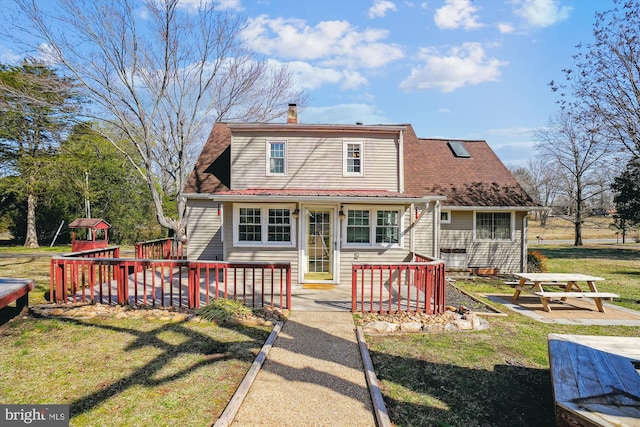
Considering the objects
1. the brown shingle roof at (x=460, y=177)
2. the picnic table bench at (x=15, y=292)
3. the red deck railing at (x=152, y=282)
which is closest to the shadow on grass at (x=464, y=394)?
the red deck railing at (x=152, y=282)

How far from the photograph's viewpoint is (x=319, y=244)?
9.96 meters

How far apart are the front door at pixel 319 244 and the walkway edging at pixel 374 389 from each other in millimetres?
4539

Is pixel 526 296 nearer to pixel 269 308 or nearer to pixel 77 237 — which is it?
pixel 269 308

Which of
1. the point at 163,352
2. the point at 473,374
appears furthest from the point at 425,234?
the point at 163,352

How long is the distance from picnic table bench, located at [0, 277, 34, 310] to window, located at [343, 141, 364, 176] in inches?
332

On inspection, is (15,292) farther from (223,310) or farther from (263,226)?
(263,226)

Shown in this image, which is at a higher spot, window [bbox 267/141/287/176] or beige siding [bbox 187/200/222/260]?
window [bbox 267/141/287/176]

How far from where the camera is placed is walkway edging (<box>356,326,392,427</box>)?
132 inches

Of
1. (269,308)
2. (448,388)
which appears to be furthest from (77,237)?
(448,388)

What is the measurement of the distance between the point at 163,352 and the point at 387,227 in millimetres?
6944

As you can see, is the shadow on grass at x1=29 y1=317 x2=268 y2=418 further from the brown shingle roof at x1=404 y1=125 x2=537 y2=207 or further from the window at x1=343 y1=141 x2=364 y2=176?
the brown shingle roof at x1=404 y1=125 x2=537 y2=207

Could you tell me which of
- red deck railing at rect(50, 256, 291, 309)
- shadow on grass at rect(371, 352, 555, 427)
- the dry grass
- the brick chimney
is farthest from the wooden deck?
the brick chimney

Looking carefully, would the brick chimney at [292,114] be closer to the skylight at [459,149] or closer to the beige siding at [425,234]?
the beige siding at [425,234]

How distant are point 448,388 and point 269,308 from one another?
3.77 m
